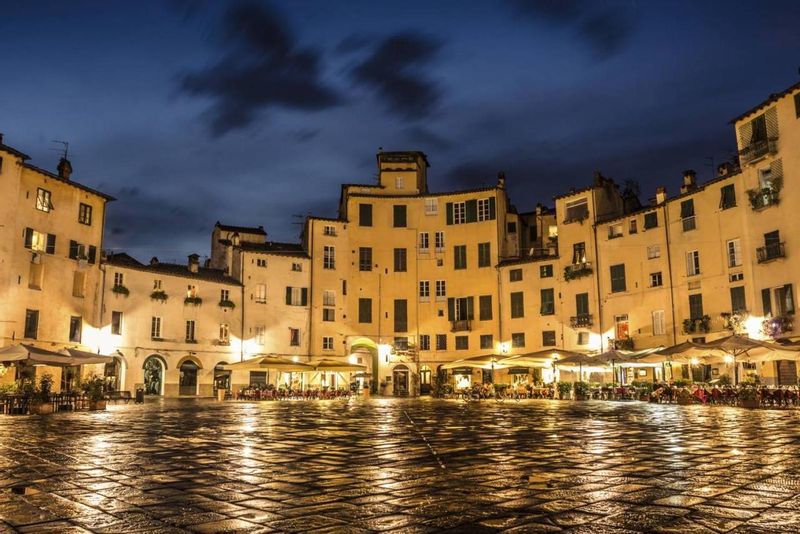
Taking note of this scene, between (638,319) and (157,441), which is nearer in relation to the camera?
(157,441)

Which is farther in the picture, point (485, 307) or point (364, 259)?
point (364, 259)

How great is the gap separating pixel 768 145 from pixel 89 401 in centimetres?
3230

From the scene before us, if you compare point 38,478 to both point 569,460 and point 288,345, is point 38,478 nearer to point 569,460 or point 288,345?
point 569,460

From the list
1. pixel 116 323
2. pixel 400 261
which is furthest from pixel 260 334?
pixel 400 261

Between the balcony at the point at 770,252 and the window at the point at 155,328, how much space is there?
3453 cm

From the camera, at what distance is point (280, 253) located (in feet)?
167

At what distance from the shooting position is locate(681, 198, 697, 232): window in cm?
3908

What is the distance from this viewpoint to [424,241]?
176ft

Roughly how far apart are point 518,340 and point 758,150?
20.5 m

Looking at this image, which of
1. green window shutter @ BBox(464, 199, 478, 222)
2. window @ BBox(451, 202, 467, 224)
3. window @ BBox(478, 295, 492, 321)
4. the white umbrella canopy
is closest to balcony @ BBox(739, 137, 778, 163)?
window @ BBox(478, 295, 492, 321)

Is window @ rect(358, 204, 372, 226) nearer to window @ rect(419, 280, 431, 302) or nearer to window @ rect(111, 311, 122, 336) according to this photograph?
window @ rect(419, 280, 431, 302)

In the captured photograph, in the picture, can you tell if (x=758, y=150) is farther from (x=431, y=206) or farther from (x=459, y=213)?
Answer: (x=431, y=206)

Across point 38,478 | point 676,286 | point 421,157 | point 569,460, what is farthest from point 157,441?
point 421,157

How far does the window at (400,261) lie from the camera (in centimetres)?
5338
